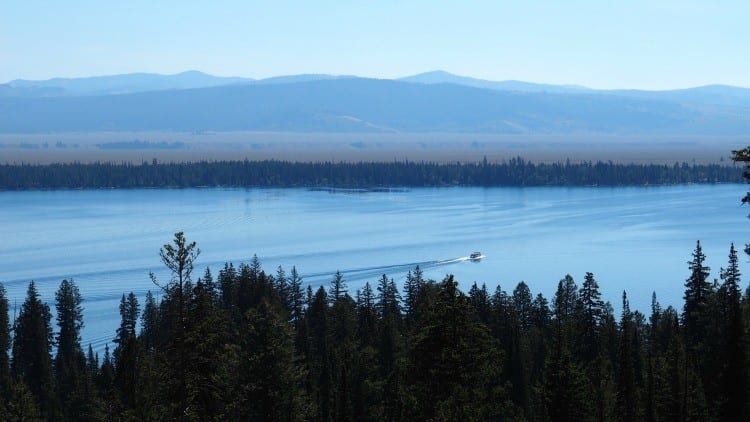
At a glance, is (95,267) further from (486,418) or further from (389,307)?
(486,418)

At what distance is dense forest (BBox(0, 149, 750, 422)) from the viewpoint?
64.9 ft

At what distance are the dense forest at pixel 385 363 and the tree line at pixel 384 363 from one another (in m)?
0.05

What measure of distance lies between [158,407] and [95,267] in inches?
2833

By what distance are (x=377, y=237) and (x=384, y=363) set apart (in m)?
78.0

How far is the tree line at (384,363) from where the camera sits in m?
19.8

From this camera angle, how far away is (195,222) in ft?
445

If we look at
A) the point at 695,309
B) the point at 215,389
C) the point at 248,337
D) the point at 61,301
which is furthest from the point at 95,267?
the point at 215,389

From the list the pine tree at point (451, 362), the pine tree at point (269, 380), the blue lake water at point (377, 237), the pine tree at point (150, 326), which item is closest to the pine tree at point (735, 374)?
the pine tree at point (451, 362)

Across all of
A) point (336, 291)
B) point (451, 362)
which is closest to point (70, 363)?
point (336, 291)

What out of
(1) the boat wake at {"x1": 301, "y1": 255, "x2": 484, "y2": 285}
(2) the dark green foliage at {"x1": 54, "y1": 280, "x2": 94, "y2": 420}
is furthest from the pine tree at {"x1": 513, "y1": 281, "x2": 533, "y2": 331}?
(1) the boat wake at {"x1": 301, "y1": 255, "x2": 484, "y2": 285}

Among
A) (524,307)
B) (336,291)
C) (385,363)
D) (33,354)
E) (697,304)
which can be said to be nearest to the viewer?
(385,363)

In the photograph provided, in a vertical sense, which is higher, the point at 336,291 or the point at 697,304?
the point at 697,304

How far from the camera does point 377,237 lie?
378 feet

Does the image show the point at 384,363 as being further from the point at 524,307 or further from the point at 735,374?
the point at 524,307
